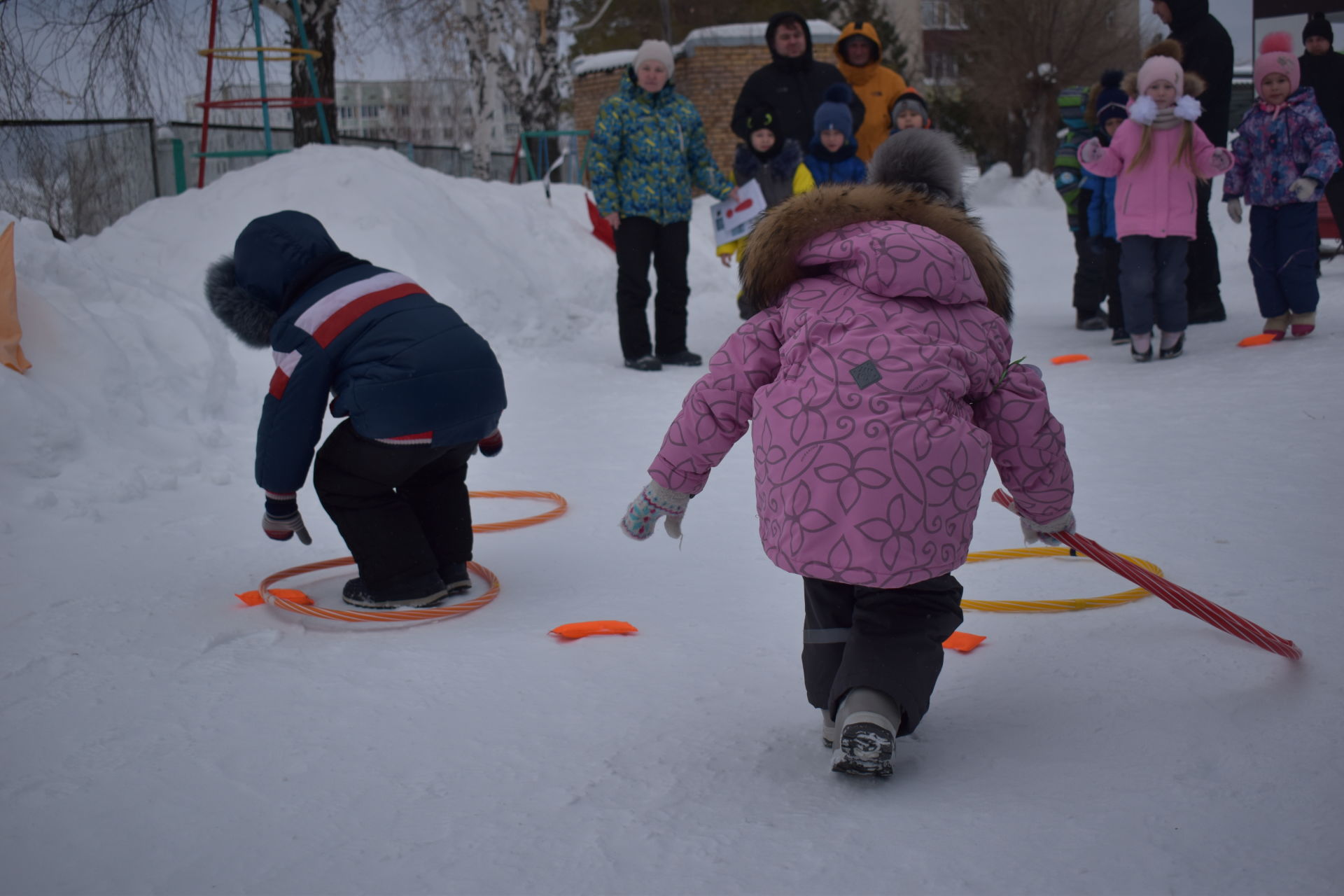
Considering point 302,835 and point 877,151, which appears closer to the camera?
point 302,835

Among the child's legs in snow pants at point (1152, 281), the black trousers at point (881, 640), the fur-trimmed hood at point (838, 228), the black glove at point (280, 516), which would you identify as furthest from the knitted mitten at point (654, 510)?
the child's legs in snow pants at point (1152, 281)

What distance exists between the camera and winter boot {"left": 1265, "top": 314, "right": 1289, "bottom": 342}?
6832mm

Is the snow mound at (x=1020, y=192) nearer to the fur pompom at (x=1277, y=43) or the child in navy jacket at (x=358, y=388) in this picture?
the fur pompom at (x=1277, y=43)

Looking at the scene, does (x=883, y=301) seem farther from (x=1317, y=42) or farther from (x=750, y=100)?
(x=1317, y=42)

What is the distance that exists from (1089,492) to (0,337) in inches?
171

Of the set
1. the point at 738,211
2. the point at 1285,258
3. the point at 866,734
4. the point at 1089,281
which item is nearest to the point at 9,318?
the point at 866,734

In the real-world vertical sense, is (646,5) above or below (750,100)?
above

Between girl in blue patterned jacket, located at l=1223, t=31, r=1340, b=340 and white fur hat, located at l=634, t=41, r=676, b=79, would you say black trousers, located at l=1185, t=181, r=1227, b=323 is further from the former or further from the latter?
white fur hat, located at l=634, t=41, r=676, b=79

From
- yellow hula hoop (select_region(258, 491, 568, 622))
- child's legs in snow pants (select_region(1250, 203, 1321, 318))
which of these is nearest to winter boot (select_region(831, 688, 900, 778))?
yellow hula hoop (select_region(258, 491, 568, 622))

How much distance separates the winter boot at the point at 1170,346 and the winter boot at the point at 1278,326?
0.57 meters

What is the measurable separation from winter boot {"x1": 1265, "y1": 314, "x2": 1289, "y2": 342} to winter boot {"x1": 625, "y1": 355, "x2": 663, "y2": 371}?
12.3ft

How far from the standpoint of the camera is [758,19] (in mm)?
29719

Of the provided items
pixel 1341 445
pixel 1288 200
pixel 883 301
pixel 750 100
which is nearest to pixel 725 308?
pixel 750 100

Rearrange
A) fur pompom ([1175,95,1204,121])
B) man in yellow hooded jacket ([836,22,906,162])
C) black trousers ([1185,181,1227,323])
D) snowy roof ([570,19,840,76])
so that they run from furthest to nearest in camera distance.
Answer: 1. snowy roof ([570,19,840,76])
2. man in yellow hooded jacket ([836,22,906,162])
3. black trousers ([1185,181,1227,323])
4. fur pompom ([1175,95,1204,121])
